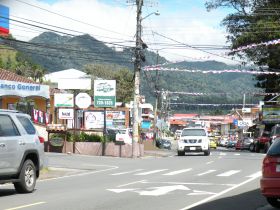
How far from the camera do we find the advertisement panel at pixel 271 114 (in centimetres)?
5500

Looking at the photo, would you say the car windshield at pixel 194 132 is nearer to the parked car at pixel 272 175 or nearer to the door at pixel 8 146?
the door at pixel 8 146

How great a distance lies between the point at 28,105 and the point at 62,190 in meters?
25.1

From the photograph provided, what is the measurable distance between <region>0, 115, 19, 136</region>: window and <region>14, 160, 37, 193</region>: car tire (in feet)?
2.83

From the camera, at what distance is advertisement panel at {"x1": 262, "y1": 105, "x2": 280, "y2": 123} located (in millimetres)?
55000

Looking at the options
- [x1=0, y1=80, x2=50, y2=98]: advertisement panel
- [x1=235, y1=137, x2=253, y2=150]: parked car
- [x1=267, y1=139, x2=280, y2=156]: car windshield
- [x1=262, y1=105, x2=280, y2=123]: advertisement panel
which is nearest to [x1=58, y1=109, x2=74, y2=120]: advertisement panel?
[x1=0, y1=80, x2=50, y2=98]: advertisement panel

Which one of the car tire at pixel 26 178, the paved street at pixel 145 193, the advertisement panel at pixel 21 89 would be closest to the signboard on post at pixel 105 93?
the advertisement panel at pixel 21 89

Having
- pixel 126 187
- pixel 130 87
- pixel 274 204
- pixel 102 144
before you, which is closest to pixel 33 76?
pixel 130 87

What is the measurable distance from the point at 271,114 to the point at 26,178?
4323 cm

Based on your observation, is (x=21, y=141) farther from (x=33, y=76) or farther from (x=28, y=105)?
(x=33, y=76)

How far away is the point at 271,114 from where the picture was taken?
55.4m

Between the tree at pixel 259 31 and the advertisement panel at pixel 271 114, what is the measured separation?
6.52 feet

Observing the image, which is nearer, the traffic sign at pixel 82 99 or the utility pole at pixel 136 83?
the utility pole at pixel 136 83

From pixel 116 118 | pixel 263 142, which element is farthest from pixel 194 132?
pixel 116 118

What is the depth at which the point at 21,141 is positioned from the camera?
48.4ft
